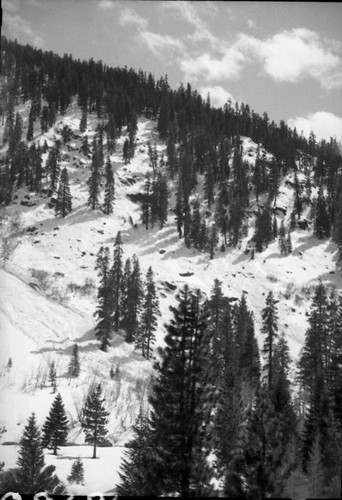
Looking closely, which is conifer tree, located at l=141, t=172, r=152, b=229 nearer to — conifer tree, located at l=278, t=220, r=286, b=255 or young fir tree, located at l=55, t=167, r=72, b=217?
young fir tree, located at l=55, t=167, r=72, b=217

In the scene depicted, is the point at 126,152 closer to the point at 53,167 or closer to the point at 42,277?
the point at 53,167

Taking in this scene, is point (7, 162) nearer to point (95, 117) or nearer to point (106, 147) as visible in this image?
point (106, 147)

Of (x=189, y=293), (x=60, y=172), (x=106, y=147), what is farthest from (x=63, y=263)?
(x=189, y=293)

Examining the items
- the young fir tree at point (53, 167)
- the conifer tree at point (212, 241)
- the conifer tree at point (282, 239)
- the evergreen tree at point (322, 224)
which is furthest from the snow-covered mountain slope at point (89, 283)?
the young fir tree at point (53, 167)

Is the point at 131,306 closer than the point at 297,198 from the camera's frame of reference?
Yes

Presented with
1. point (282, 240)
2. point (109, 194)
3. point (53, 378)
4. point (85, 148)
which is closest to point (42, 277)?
point (53, 378)

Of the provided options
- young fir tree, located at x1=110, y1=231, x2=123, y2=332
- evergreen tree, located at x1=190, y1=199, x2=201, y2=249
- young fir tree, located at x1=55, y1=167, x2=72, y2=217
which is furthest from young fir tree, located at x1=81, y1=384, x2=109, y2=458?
young fir tree, located at x1=55, y1=167, x2=72, y2=217
